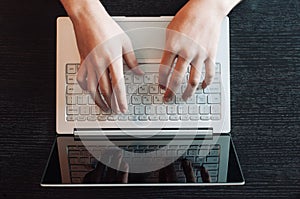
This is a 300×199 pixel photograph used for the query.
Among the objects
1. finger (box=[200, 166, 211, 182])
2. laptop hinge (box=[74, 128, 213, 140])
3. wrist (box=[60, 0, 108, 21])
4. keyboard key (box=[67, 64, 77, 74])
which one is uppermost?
wrist (box=[60, 0, 108, 21])

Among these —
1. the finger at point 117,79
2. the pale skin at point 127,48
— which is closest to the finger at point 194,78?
the pale skin at point 127,48

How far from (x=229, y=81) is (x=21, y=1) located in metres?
0.39

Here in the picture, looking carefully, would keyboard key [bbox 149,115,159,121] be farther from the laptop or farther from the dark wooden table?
the dark wooden table

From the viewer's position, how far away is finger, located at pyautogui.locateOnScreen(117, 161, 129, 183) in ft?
2.69

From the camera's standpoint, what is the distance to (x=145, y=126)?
0.88 metres

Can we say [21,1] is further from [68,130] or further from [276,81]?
[276,81]

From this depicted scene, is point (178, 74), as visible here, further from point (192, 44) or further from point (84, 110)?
point (84, 110)

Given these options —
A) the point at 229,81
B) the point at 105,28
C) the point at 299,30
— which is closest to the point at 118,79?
the point at 105,28

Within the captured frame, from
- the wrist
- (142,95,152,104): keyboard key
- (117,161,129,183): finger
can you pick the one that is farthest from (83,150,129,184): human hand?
the wrist

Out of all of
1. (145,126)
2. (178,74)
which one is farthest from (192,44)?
(145,126)

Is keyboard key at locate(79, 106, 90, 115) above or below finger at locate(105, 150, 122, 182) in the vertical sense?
above

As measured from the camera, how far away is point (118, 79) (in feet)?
2.73

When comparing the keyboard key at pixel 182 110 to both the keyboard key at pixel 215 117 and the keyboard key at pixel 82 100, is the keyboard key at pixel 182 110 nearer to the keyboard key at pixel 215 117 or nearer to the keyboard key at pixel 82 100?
the keyboard key at pixel 215 117

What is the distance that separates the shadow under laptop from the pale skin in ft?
0.24
